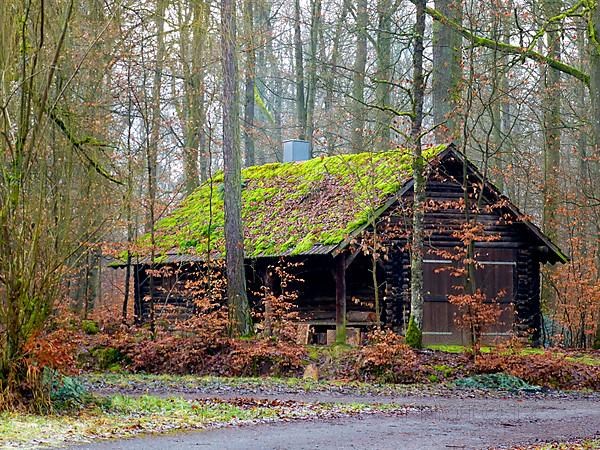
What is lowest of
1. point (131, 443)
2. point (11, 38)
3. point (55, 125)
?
point (131, 443)

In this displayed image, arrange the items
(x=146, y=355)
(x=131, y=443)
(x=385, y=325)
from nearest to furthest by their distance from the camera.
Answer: (x=131, y=443), (x=146, y=355), (x=385, y=325)

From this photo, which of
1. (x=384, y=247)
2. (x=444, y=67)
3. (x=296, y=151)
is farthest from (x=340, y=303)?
(x=296, y=151)

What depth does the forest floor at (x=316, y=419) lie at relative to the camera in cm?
1151

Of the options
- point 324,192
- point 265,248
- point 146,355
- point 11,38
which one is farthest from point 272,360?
point 11,38

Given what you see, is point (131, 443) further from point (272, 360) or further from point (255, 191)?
point (255, 191)

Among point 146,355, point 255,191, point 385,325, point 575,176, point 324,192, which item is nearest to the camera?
point 146,355

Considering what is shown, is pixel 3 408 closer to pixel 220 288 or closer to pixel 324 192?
pixel 220 288

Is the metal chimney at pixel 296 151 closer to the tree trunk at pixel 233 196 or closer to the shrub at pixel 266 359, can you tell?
the tree trunk at pixel 233 196

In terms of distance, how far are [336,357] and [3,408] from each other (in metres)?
11.1

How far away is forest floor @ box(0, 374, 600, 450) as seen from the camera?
11508 millimetres

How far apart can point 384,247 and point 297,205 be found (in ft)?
17.3

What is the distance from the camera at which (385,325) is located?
27.4m

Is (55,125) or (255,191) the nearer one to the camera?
(55,125)

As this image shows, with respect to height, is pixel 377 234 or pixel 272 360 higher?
pixel 377 234
